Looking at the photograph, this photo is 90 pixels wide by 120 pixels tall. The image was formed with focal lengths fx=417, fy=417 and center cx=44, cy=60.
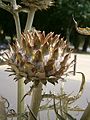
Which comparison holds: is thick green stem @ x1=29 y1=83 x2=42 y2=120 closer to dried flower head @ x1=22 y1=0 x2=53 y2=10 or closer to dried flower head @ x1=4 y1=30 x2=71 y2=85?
dried flower head @ x1=4 y1=30 x2=71 y2=85

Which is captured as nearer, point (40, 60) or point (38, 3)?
point (40, 60)

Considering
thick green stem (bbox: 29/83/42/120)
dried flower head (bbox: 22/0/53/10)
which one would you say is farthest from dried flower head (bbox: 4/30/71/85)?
dried flower head (bbox: 22/0/53/10)

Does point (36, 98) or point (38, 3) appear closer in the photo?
point (36, 98)

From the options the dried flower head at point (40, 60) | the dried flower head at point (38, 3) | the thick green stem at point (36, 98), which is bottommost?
the thick green stem at point (36, 98)

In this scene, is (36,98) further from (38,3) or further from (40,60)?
(38,3)

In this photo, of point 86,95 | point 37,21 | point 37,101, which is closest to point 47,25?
point 37,21

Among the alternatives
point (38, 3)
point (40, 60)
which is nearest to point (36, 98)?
point (40, 60)

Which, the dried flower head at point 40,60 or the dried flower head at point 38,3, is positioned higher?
the dried flower head at point 38,3

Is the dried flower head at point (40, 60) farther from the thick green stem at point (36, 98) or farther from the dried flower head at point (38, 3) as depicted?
the dried flower head at point (38, 3)

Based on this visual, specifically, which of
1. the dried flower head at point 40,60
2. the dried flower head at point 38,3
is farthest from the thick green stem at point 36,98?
the dried flower head at point 38,3
